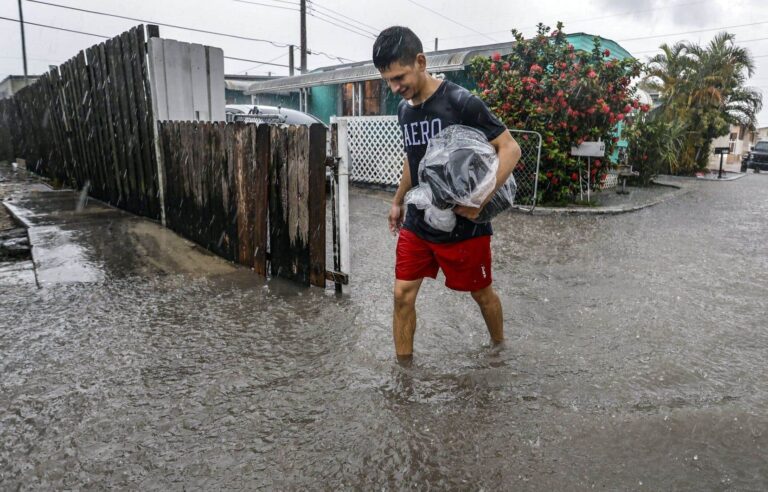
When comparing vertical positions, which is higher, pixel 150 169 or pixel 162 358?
pixel 150 169

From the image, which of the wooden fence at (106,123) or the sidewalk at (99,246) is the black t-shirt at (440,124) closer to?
the sidewalk at (99,246)

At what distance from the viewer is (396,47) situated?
2559mm

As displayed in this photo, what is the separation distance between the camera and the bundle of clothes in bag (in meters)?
2.51

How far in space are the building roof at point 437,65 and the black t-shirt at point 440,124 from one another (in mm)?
9754

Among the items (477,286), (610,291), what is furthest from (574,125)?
(477,286)

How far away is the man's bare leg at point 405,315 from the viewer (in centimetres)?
293

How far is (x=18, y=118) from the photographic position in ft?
48.6

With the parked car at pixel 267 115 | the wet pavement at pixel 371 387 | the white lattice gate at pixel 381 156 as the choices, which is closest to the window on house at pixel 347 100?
the white lattice gate at pixel 381 156

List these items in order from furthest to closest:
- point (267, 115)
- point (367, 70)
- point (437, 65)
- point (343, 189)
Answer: point (367, 70)
point (437, 65)
point (267, 115)
point (343, 189)

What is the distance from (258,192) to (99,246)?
2.27 m

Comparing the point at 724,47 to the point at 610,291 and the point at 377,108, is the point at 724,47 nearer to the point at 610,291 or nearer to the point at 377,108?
the point at 377,108

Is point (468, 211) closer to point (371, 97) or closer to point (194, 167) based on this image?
point (194, 167)

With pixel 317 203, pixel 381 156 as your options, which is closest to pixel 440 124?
pixel 317 203

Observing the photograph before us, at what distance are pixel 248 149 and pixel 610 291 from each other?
3.52m
